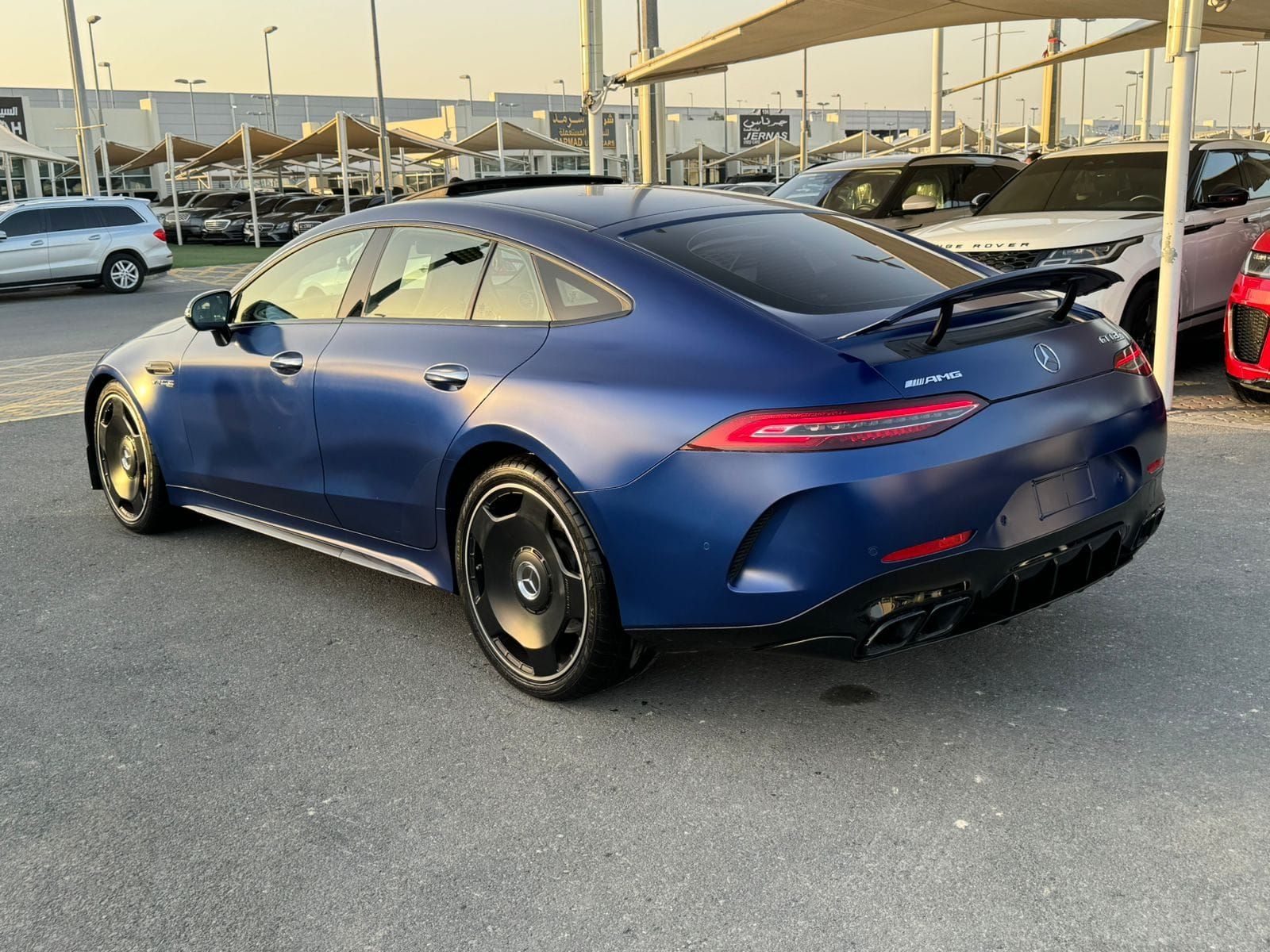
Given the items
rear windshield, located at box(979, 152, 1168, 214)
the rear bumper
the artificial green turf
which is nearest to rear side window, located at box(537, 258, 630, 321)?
the rear bumper

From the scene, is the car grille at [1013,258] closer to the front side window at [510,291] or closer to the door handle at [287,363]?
the front side window at [510,291]

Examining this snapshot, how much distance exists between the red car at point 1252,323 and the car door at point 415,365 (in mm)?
4870

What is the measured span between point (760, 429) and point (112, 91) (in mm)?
99480

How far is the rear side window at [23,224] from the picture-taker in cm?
1950

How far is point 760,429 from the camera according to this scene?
9.74 feet

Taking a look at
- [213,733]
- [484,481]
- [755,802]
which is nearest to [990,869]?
[755,802]

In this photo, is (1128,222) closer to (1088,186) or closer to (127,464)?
(1088,186)

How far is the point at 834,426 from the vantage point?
A: 294cm

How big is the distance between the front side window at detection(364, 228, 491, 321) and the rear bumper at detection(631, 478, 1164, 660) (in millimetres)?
1333

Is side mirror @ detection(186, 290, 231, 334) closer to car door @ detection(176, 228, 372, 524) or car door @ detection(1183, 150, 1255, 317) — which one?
car door @ detection(176, 228, 372, 524)

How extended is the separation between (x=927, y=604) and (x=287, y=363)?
2.51m

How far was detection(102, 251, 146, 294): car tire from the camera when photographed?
66.8ft

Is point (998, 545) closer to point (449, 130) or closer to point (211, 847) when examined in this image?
point (211, 847)

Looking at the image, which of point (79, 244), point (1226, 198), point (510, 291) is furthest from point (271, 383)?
point (79, 244)
